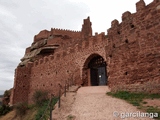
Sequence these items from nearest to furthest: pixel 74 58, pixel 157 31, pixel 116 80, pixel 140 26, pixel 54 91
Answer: pixel 157 31, pixel 140 26, pixel 116 80, pixel 74 58, pixel 54 91

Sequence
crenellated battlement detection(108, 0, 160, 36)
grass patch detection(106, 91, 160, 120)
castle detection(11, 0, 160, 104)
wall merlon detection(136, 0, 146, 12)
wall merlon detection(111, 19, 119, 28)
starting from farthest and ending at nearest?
wall merlon detection(111, 19, 119, 28) → wall merlon detection(136, 0, 146, 12) → crenellated battlement detection(108, 0, 160, 36) → castle detection(11, 0, 160, 104) → grass patch detection(106, 91, 160, 120)

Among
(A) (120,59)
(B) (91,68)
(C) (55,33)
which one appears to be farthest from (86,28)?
(A) (120,59)

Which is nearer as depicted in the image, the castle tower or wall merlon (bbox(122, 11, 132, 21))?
wall merlon (bbox(122, 11, 132, 21))

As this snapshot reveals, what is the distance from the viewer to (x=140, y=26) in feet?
29.8

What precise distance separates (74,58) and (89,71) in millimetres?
2205

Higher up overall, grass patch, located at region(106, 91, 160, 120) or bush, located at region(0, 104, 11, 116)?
grass patch, located at region(106, 91, 160, 120)

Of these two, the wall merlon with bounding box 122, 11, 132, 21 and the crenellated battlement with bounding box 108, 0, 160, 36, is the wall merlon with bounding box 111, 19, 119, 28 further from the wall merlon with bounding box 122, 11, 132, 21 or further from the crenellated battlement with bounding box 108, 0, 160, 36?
the wall merlon with bounding box 122, 11, 132, 21

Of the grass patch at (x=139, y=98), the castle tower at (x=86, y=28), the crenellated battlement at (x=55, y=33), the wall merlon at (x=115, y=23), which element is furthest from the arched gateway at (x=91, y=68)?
the castle tower at (x=86, y=28)

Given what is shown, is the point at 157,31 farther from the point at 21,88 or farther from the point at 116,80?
the point at 21,88

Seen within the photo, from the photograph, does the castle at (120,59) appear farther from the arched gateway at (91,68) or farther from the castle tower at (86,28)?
the castle tower at (86,28)

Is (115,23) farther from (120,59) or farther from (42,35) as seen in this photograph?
(42,35)

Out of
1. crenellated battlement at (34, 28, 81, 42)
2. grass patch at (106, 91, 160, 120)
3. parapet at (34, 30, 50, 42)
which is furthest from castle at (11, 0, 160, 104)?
parapet at (34, 30, 50, 42)

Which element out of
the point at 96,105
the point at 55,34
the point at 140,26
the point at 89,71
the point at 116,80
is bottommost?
the point at 96,105

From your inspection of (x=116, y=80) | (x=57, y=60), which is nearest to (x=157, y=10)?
(x=116, y=80)
